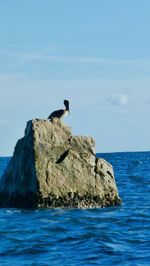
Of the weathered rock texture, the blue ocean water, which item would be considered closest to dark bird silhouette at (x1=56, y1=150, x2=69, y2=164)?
the weathered rock texture

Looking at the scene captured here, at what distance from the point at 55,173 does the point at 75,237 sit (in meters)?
5.93

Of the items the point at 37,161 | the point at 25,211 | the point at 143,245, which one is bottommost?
the point at 143,245

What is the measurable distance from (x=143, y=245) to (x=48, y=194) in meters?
7.28

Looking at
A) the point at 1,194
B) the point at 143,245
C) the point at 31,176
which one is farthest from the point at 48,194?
the point at 143,245

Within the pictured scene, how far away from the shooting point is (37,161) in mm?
24875

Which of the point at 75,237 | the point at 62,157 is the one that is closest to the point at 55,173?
the point at 62,157

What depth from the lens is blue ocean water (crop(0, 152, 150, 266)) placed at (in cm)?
1639

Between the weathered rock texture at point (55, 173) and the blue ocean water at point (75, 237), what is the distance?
0.58 meters

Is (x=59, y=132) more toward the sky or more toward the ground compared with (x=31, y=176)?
more toward the sky

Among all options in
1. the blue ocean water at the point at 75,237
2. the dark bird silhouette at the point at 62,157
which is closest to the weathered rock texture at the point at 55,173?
the dark bird silhouette at the point at 62,157

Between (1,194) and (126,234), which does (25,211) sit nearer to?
(1,194)

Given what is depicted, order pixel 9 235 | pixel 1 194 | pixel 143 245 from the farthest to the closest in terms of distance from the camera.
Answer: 1. pixel 1 194
2. pixel 9 235
3. pixel 143 245

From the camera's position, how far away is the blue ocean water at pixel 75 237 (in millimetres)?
16391

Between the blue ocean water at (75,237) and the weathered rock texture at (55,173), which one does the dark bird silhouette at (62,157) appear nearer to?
the weathered rock texture at (55,173)
